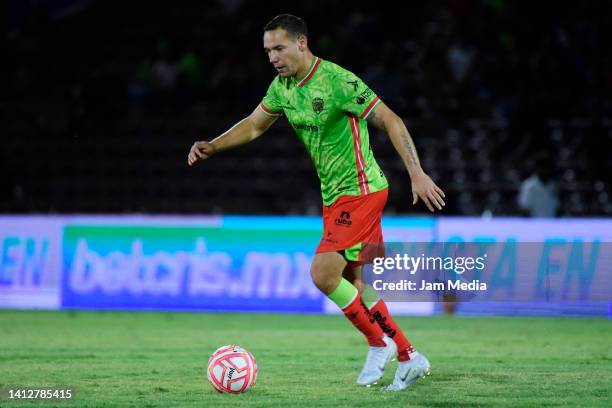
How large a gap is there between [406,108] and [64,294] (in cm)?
621

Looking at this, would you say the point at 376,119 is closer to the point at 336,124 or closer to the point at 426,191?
the point at 336,124

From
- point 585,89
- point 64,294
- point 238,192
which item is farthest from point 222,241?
point 585,89

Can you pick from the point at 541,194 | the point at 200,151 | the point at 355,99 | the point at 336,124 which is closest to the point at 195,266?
the point at 541,194

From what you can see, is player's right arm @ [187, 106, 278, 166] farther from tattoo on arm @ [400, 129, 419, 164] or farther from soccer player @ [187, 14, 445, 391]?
tattoo on arm @ [400, 129, 419, 164]

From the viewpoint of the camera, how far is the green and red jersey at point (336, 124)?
20.6ft

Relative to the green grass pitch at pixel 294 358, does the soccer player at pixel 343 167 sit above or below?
above

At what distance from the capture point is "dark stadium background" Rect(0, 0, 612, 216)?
15016 mm

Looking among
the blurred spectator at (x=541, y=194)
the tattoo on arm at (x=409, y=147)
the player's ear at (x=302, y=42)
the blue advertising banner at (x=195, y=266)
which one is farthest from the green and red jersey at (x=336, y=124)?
the blurred spectator at (x=541, y=194)

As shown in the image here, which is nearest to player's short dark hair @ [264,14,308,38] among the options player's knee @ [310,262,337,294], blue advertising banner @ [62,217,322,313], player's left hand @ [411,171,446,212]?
player's left hand @ [411,171,446,212]

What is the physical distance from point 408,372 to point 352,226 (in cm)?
96

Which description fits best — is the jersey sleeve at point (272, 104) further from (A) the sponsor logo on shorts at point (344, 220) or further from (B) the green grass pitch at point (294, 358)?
(B) the green grass pitch at point (294, 358)

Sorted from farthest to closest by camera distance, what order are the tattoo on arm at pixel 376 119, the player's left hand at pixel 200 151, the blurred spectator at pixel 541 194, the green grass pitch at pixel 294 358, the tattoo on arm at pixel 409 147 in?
the blurred spectator at pixel 541 194 < the player's left hand at pixel 200 151 < the tattoo on arm at pixel 376 119 < the tattoo on arm at pixel 409 147 < the green grass pitch at pixel 294 358

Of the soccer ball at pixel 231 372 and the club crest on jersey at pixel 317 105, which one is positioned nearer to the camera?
the soccer ball at pixel 231 372

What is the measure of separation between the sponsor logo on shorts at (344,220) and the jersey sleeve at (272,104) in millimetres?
859
